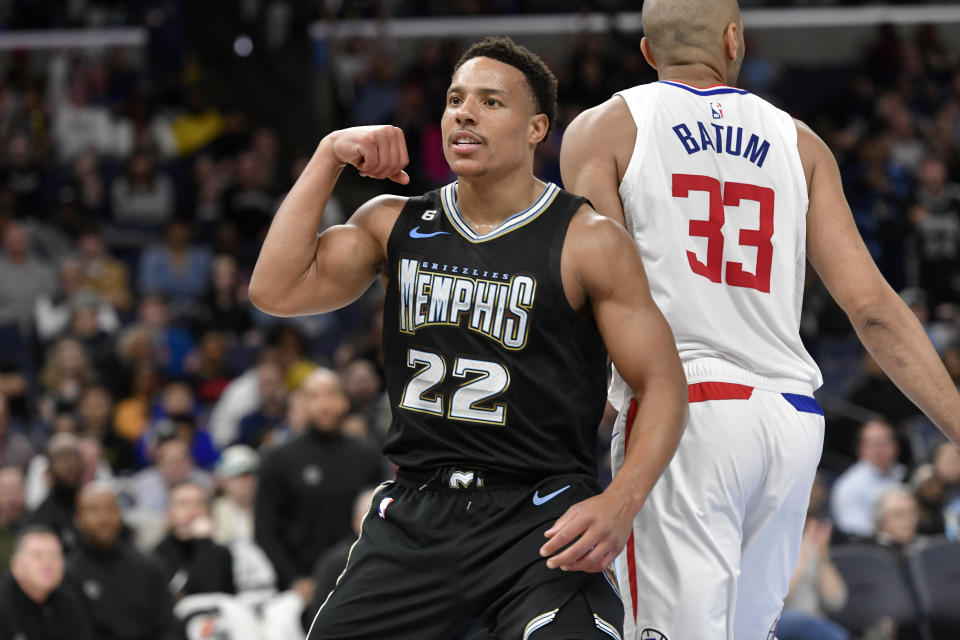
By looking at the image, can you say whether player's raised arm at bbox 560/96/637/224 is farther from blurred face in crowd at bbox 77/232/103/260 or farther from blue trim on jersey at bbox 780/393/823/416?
blurred face in crowd at bbox 77/232/103/260

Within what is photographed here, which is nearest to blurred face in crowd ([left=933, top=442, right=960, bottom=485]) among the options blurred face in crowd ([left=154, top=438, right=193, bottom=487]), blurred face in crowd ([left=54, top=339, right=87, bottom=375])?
blurred face in crowd ([left=154, top=438, right=193, bottom=487])

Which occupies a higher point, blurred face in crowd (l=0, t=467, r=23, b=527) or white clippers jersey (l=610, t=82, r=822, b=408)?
white clippers jersey (l=610, t=82, r=822, b=408)

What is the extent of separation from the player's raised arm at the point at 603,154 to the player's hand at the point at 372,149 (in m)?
0.51

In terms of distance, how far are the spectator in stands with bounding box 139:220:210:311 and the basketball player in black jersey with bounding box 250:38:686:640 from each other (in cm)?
991

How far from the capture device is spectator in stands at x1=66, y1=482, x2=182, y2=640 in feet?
27.2

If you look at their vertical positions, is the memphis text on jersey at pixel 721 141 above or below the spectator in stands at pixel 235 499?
above

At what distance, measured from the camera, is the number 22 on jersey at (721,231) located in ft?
12.4

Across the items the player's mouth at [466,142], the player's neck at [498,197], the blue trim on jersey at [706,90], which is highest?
the blue trim on jersey at [706,90]

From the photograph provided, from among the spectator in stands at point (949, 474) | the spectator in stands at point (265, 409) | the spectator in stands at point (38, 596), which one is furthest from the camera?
the spectator in stands at point (265, 409)

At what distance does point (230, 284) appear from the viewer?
12.7m

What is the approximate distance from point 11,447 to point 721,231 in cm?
817

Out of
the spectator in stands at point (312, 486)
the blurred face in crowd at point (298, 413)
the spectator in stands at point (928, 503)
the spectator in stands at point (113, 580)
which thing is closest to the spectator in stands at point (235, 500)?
the blurred face in crowd at point (298, 413)

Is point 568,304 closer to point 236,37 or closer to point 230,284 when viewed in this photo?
point 230,284

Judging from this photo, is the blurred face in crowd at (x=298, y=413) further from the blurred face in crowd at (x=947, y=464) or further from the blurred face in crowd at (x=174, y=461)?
the blurred face in crowd at (x=947, y=464)
